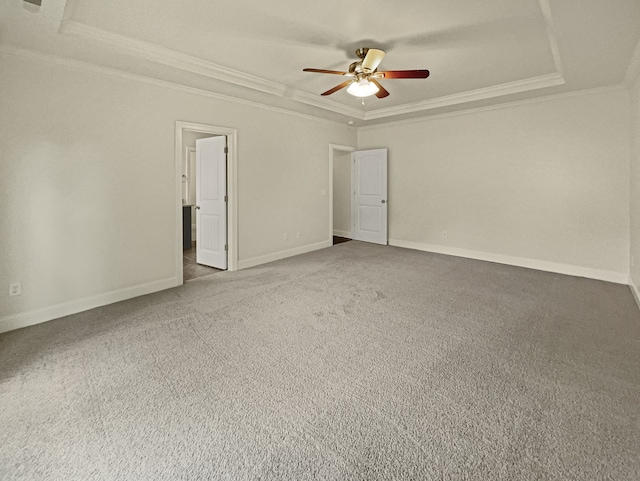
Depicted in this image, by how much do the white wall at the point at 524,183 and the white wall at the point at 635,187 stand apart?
26cm

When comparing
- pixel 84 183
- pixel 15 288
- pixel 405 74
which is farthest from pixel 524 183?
pixel 15 288

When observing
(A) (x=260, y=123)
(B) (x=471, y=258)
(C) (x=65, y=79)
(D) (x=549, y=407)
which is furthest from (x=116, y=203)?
(B) (x=471, y=258)

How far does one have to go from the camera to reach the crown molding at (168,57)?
9.20 feet

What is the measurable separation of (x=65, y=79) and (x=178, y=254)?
6.99ft

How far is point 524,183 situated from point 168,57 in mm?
5109

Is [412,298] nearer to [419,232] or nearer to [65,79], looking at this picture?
[419,232]

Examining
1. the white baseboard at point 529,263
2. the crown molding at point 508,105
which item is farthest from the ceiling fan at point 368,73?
the white baseboard at point 529,263

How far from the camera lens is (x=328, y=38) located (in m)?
3.13

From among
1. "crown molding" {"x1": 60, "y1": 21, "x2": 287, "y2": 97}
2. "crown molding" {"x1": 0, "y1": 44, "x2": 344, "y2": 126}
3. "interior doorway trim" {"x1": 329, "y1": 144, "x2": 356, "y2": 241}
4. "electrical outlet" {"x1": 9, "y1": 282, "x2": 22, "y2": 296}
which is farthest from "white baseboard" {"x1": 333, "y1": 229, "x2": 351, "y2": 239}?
"electrical outlet" {"x1": 9, "y1": 282, "x2": 22, "y2": 296}

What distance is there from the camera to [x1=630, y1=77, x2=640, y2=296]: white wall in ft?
12.2

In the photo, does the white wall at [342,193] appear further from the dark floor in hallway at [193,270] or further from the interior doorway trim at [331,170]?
the dark floor in hallway at [193,270]

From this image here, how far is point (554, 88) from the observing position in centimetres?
444

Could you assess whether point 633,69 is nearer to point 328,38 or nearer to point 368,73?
point 368,73

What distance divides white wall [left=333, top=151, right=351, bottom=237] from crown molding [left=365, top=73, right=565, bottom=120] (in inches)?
64.2
